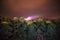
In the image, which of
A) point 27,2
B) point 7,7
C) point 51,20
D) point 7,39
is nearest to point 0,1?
point 7,7

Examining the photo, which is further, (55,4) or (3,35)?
(55,4)

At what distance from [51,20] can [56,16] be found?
0.12 metres

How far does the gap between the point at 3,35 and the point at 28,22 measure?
47cm

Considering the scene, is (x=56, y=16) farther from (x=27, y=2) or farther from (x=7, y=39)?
(x=7, y=39)

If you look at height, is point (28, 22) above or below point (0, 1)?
A: below

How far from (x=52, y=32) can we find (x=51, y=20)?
0.21 m

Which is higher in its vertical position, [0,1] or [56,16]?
[0,1]

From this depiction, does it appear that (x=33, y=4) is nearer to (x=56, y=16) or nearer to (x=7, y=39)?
(x=56, y=16)

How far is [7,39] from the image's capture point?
2.50 metres

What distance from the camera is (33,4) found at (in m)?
2.70

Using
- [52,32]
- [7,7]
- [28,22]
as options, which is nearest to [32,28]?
[28,22]

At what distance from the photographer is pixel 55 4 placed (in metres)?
2.70

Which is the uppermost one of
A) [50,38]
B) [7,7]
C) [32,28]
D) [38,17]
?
[7,7]

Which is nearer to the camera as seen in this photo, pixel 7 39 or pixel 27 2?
pixel 7 39
